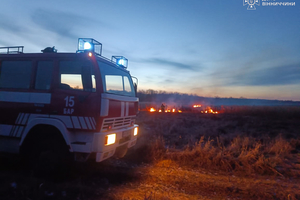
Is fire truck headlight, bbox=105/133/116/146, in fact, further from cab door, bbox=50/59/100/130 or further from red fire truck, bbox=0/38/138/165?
cab door, bbox=50/59/100/130

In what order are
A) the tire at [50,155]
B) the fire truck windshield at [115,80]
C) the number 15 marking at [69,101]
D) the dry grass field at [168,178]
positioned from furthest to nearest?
1. the fire truck windshield at [115,80]
2. the tire at [50,155]
3. the number 15 marking at [69,101]
4. the dry grass field at [168,178]

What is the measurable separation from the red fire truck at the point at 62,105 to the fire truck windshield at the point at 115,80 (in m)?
0.03

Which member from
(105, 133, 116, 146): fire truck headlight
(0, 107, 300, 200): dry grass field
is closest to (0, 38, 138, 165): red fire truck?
(105, 133, 116, 146): fire truck headlight

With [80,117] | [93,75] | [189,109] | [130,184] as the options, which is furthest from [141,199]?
[189,109]

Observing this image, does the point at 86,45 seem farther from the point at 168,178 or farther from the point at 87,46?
the point at 168,178

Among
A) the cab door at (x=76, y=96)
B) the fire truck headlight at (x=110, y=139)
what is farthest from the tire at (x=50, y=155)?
the fire truck headlight at (x=110, y=139)

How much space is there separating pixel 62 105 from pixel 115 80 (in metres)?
1.46

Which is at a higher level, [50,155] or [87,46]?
[87,46]

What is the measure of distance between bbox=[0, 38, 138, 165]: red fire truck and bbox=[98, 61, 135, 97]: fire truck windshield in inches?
1.1

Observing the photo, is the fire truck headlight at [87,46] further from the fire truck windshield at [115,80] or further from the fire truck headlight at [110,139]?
the fire truck headlight at [110,139]

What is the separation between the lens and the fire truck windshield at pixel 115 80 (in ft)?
16.7

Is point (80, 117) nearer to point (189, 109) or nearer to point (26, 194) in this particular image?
point (26, 194)

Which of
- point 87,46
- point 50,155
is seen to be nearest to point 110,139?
point 50,155

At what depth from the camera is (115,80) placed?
5.69 metres
